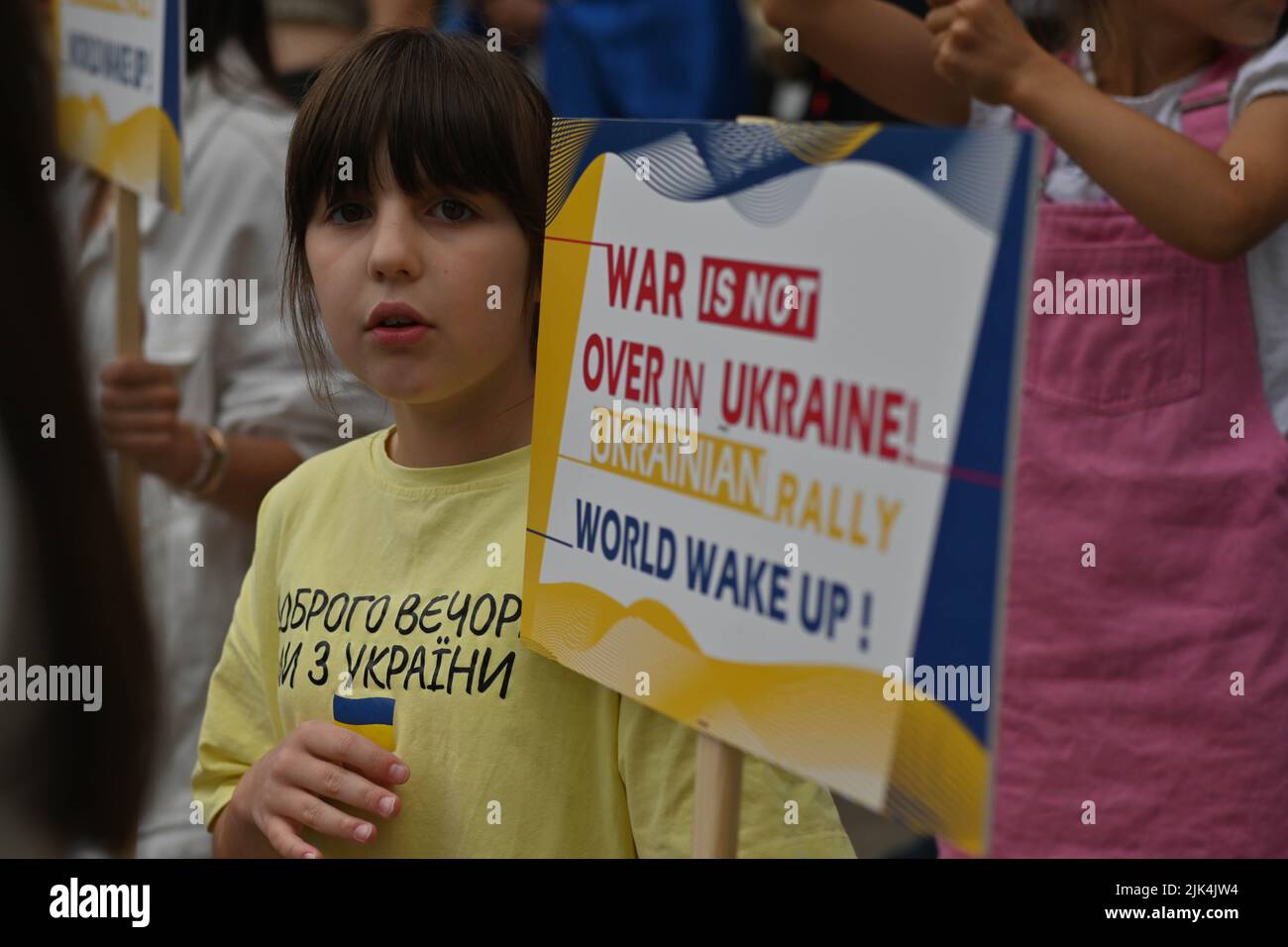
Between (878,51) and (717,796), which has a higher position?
(878,51)

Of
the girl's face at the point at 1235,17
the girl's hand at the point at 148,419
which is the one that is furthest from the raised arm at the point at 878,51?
the girl's hand at the point at 148,419

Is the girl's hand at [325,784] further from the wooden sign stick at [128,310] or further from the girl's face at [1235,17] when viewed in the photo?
the girl's face at [1235,17]

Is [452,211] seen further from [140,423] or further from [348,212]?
[140,423]

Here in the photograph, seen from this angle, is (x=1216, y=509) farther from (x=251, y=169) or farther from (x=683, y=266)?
(x=251, y=169)

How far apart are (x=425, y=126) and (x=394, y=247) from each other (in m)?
0.12

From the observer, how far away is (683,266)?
113cm

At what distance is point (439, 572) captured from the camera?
54.6 inches

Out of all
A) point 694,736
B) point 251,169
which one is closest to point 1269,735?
point 694,736

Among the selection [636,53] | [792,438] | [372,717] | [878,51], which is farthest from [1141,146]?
[636,53]

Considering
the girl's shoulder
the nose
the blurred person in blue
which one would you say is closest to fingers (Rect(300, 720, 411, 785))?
the girl's shoulder

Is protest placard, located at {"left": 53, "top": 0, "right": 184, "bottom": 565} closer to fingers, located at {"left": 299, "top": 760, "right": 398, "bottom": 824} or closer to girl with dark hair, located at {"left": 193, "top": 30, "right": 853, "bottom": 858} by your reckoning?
girl with dark hair, located at {"left": 193, "top": 30, "right": 853, "bottom": 858}

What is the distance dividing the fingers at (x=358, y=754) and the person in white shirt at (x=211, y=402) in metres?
0.95

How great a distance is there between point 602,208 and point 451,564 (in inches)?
14.5

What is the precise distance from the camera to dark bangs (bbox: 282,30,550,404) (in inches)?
52.7
